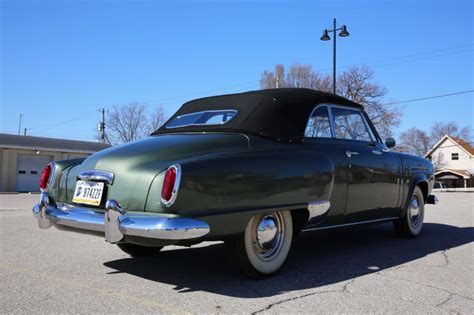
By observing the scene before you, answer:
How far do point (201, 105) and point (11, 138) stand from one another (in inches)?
1254

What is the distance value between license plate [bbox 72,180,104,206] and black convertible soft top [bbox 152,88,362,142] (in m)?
1.18

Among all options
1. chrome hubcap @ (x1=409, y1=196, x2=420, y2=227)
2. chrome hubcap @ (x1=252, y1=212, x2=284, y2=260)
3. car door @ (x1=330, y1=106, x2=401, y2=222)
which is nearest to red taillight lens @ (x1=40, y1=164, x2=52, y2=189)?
chrome hubcap @ (x1=252, y1=212, x2=284, y2=260)

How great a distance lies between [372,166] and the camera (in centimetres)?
509

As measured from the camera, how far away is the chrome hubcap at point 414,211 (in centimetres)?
622

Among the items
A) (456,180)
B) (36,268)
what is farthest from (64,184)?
(456,180)

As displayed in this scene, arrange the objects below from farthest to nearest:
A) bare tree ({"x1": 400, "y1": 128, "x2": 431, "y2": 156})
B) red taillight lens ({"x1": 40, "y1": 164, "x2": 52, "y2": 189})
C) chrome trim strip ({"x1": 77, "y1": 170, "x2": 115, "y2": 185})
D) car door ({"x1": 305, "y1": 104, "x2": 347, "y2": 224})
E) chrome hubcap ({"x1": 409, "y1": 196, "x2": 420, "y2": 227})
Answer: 1. bare tree ({"x1": 400, "y1": 128, "x2": 431, "y2": 156})
2. chrome hubcap ({"x1": 409, "y1": 196, "x2": 420, "y2": 227})
3. car door ({"x1": 305, "y1": 104, "x2": 347, "y2": 224})
4. red taillight lens ({"x1": 40, "y1": 164, "x2": 52, "y2": 189})
5. chrome trim strip ({"x1": 77, "y1": 170, "x2": 115, "y2": 185})

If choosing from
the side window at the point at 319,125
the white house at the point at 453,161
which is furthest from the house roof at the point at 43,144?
the white house at the point at 453,161

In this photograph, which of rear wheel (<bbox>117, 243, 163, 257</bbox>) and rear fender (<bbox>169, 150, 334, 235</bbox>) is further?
rear wheel (<bbox>117, 243, 163, 257</bbox>)

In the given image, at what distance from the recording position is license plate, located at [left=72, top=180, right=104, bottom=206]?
3.57 m

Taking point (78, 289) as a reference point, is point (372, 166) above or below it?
above

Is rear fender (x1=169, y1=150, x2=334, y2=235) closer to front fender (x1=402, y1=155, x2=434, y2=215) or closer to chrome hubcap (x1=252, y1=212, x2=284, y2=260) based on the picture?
chrome hubcap (x1=252, y1=212, x2=284, y2=260)

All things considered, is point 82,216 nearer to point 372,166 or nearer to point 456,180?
point 372,166

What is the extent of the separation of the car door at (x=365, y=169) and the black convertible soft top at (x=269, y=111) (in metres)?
0.43

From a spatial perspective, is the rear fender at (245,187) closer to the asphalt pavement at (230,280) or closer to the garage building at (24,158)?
the asphalt pavement at (230,280)
